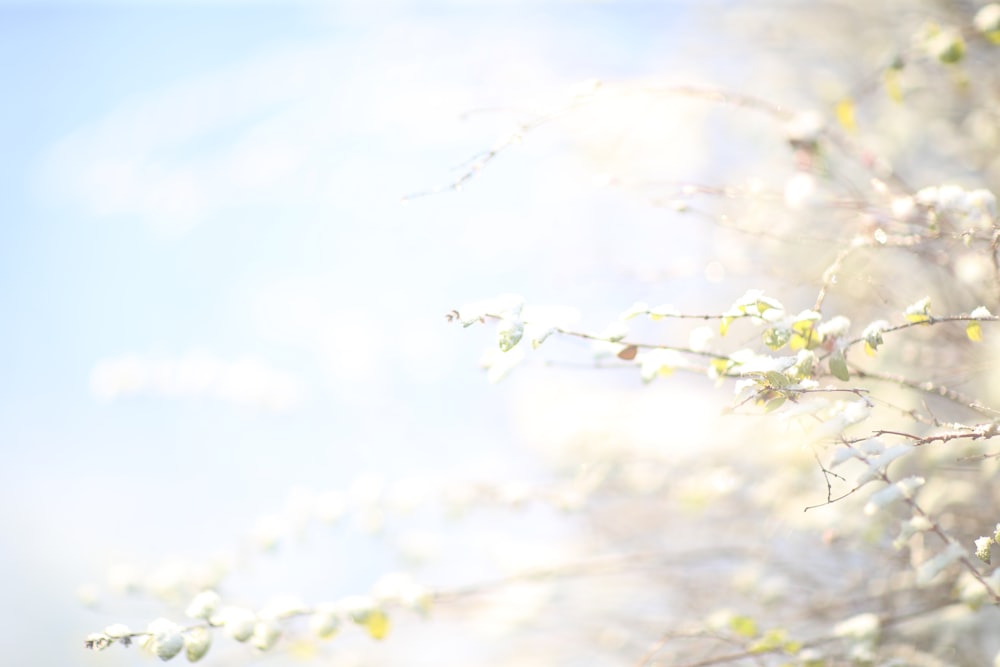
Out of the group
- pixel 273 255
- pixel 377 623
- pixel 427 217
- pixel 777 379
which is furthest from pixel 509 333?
pixel 273 255

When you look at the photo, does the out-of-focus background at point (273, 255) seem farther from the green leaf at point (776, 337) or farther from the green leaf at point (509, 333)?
the green leaf at point (776, 337)

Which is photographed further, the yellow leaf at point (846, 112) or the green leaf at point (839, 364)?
the yellow leaf at point (846, 112)

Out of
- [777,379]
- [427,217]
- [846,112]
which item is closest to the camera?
[777,379]

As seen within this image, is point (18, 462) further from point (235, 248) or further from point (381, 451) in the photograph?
point (381, 451)

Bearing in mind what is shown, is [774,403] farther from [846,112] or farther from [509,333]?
[846,112]

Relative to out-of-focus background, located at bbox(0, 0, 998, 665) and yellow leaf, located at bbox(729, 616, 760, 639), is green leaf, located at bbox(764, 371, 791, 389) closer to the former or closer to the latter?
out-of-focus background, located at bbox(0, 0, 998, 665)

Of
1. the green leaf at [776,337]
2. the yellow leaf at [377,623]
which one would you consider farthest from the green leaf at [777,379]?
the yellow leaf at [377,623]

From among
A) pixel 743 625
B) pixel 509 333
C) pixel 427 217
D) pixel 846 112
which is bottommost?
pixel 427 217

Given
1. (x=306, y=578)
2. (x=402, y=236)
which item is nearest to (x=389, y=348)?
(x=402, y=236)

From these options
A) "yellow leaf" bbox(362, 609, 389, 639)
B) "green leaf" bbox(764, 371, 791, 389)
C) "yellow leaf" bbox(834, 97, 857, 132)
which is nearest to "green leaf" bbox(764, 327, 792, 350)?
"green leaf" bbox(764, 371, 791, 389)

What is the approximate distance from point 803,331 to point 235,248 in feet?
22.0

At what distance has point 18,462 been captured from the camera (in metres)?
8.09

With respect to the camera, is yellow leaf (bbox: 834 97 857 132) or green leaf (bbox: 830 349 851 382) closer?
green leaf (bbox: 830 349 851 382)

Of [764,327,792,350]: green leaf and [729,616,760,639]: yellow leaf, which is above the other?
[764,327,792,350]: green leaf
